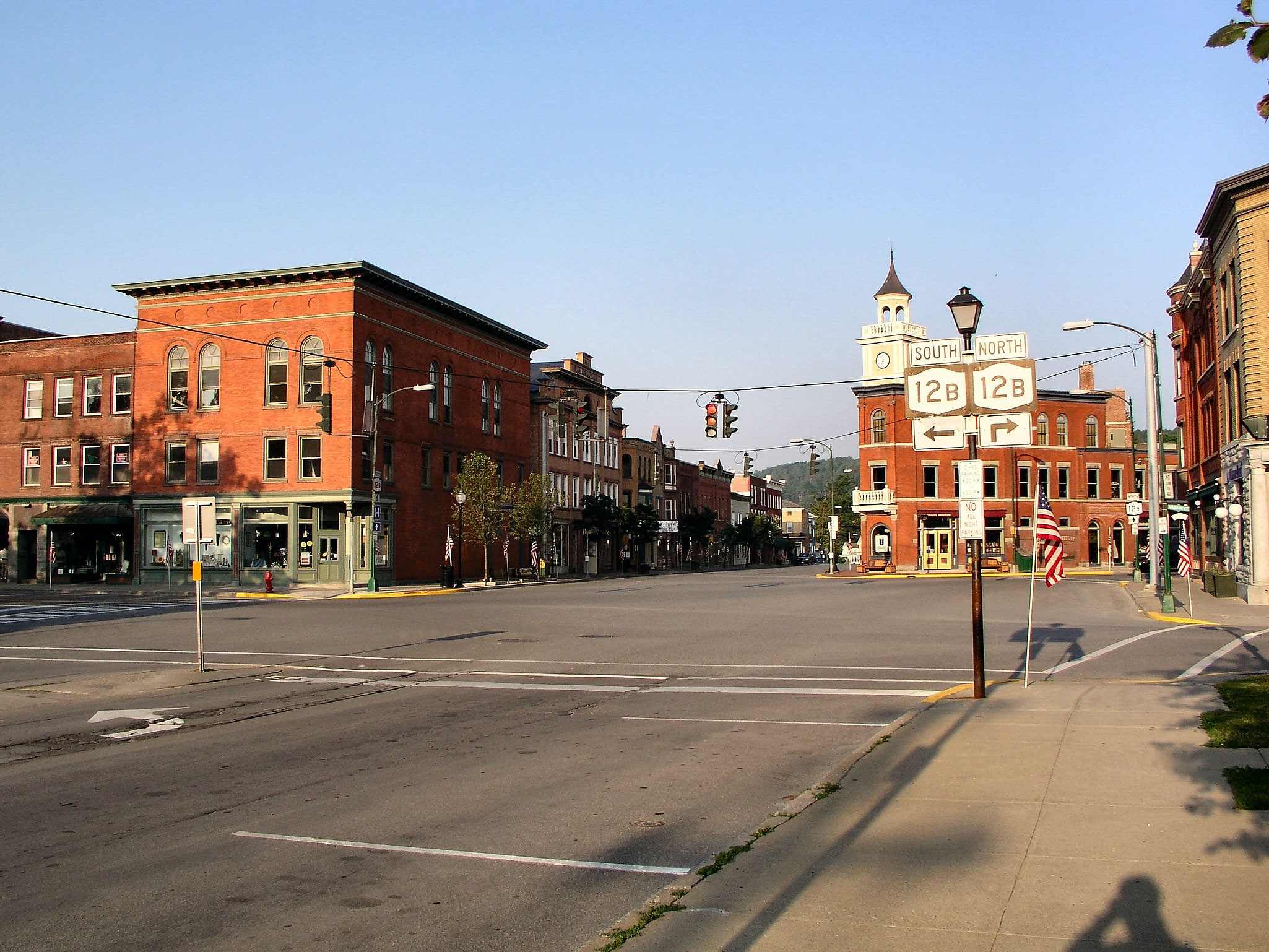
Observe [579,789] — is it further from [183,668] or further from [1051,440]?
[1051,440]

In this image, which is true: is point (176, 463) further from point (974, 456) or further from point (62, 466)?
point (974, 456)

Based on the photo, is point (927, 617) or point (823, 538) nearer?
point (927, 617)

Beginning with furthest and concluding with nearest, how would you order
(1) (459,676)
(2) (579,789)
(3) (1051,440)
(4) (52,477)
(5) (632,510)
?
(5) (632,510) < (3) (1051,440) < (4) (52,477) < (1) (459,676) < (2) (579,789)

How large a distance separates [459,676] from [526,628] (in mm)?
8906

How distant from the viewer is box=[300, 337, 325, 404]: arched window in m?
51.0

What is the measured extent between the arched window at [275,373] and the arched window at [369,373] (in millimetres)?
3720

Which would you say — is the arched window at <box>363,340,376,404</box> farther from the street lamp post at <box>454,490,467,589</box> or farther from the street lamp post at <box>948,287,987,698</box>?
the street lamp post at <box>948,287,987,698</box>

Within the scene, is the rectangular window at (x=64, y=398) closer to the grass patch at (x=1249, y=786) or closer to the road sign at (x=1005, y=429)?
the road sign at (x=1005, y=429)

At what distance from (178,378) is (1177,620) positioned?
1803 inches

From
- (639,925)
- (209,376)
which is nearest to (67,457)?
(209,376)

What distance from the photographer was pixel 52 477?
56.8m

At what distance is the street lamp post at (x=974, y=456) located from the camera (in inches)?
496

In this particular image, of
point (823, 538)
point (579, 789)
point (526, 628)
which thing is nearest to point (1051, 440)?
point (823, 538)

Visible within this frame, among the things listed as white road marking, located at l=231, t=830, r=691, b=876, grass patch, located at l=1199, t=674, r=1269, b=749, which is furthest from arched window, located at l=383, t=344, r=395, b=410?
white road marking, located at l=231, t=830, r=691, b=876
